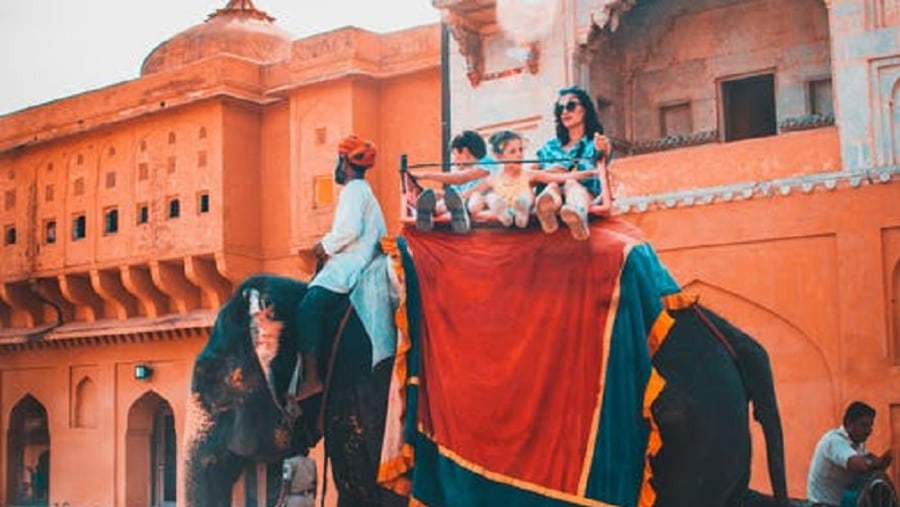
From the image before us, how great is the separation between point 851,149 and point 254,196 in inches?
364

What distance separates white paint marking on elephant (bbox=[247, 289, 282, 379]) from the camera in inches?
227

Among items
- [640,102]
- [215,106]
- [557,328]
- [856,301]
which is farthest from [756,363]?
[215,106]

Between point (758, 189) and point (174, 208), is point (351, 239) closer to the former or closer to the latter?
point (758, 189)

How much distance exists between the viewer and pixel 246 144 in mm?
19406

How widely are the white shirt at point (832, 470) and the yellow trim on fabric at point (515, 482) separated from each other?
106 inches

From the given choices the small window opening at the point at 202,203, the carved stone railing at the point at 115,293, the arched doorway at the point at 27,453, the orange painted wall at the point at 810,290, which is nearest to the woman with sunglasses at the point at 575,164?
the orange painted wall at the point at 810,290

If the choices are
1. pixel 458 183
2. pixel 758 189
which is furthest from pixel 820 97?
pixel 458 183

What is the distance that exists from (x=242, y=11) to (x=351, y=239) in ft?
60.9

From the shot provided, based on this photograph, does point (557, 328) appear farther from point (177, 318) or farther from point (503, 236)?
point (177, 318)

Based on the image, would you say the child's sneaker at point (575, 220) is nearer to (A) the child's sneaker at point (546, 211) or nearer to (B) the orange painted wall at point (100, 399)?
(A) the child's sneaker at point (546, 211)

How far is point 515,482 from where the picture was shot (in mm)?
5062

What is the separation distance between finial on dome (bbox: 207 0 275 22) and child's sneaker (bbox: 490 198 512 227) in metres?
19.0

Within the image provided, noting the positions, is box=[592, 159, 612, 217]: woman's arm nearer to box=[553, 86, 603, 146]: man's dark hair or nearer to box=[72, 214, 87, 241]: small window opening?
box=[553, 86, 603, 146]: man's dark hair

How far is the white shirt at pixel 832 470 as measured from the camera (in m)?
7.23
